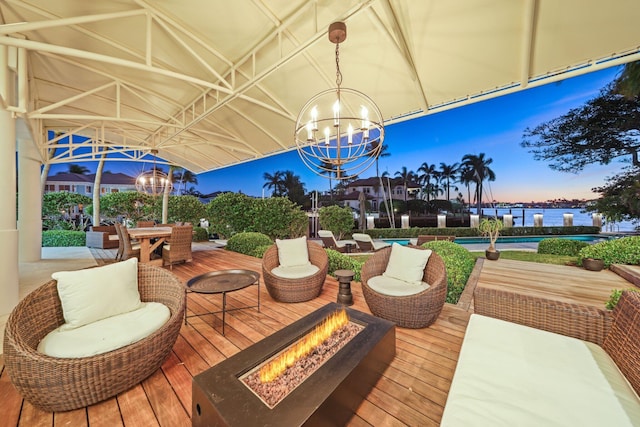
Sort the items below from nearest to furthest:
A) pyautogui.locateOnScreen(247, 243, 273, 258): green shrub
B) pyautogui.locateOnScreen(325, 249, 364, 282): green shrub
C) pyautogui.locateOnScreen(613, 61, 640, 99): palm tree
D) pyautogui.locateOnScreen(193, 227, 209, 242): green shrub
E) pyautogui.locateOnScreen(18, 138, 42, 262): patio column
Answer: pyautogui.locateOnScreen(325, 249, 364, 282): green shrub < pyautogui.locateOnScreen(18, 138, 42, 262): patio column < pyautogui.locateOnScreen(247, 243, 273, 258): green shrub < pyautogui.locateOnScreen(613, 61, 640, 99): palm tree < pyautogui.locateOnScreen(193, 227, 209, 242): green shrub

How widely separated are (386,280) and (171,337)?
2212mm

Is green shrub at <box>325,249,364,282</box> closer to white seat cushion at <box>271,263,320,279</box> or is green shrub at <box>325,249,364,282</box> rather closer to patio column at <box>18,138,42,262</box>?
white seat cushion at <box>271,263,320,279</box>

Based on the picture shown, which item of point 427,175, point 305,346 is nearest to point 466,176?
point 427,175

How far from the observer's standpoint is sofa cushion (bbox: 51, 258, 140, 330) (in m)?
1.79

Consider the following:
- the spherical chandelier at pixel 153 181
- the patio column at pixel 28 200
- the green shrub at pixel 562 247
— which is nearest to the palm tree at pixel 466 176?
the green shrub at pixel 562 247

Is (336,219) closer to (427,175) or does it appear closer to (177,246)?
(177,246)

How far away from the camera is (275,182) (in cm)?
2514

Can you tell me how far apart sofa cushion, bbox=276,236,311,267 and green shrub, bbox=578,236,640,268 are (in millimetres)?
6247

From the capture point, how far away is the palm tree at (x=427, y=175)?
23.1 meters

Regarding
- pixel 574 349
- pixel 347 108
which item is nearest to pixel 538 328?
pixel 574 349

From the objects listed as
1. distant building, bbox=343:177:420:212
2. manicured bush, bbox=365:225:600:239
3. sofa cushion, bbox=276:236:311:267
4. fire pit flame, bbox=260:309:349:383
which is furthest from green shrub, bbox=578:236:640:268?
distant building, bbox=343:177:420:212

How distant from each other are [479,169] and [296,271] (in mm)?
22876

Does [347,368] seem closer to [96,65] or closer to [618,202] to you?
[96,65]

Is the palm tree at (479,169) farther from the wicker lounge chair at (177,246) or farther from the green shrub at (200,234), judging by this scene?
the wicker lounge chair at (177,246)
